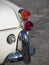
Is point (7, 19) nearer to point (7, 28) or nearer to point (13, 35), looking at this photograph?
point (7, 28)

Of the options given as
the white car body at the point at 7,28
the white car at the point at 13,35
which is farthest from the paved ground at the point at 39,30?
the white car body at the point at 7,28

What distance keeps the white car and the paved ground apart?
115 cm

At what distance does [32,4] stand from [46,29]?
3619 millimetres

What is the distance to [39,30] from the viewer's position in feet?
25.3

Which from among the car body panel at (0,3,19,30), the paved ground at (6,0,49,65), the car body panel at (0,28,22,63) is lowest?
the paved ground at (6,0,49,65)

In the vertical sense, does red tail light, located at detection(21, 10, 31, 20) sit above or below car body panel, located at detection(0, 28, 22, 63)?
above

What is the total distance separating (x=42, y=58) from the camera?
5.70 meters

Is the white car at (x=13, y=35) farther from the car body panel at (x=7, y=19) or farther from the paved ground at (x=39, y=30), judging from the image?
the paved ground at (x=39, y=30)

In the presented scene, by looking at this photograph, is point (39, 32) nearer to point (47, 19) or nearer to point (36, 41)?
point (36, 41)

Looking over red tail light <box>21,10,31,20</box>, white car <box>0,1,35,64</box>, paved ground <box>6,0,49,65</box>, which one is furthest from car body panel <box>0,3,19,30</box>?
paved ground <box>6,0,49,65</box>

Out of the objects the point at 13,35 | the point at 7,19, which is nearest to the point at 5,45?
the point at 13,35

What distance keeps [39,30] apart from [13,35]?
3.46 meters

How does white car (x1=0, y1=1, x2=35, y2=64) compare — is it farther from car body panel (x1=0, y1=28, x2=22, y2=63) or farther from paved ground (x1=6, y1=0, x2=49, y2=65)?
paved ground (x1=6, y1=0, x2=49, y2=65)

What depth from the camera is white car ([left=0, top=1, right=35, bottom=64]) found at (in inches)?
166
